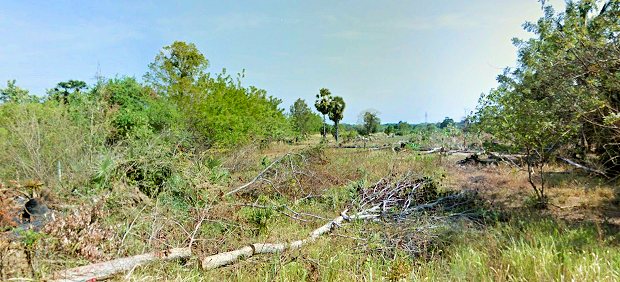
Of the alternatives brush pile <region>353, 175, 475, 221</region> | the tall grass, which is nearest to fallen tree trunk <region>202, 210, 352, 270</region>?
the tall grass

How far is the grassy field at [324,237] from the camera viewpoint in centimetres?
363

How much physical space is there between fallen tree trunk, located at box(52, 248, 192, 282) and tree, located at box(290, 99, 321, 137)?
31.6 metres

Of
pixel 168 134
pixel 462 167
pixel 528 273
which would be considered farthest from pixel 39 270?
pixel 462 167

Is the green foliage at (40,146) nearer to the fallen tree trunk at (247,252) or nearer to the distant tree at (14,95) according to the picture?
the distant tree at (14,95)

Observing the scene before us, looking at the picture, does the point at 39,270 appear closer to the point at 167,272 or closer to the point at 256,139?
the point at 167,272

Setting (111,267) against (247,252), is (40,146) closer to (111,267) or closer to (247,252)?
(111,267)

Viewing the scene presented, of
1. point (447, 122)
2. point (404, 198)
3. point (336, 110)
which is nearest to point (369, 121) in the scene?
point (336, 110)

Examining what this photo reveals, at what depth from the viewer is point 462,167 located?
1248 cm

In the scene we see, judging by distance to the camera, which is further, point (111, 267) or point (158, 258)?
point (158, 258)

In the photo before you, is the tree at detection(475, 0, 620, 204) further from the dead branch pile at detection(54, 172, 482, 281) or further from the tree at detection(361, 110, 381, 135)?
the tree at detection(361, 110, 381, 135)

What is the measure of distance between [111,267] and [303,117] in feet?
111

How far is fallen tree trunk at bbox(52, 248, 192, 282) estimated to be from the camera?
3467mm

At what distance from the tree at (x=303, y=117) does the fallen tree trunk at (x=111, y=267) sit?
31.6 m

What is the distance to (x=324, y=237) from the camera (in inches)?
223
